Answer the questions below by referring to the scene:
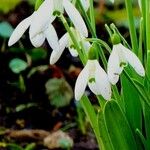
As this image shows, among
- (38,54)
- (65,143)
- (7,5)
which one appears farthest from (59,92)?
(7,5)

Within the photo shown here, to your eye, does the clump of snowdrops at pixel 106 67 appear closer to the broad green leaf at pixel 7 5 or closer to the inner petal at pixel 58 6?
the inner petal at pixel 58 6

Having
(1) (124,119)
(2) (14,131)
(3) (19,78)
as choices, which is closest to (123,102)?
(1) (124,119)

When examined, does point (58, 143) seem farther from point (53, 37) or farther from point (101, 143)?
point (53, 37)

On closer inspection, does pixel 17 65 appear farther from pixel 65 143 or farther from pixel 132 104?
pixel 132 104

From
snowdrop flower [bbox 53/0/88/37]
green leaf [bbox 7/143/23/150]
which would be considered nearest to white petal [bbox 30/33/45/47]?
snowdrop flower [bbox 53/0/88/37]

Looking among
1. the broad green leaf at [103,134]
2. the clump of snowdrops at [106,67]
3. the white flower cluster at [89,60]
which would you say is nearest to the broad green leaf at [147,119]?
the clump of snowdrops at [106,67]

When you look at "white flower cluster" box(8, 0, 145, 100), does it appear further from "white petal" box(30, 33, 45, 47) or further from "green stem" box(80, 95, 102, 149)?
"green stem" box(80, 95, 102, 149)
